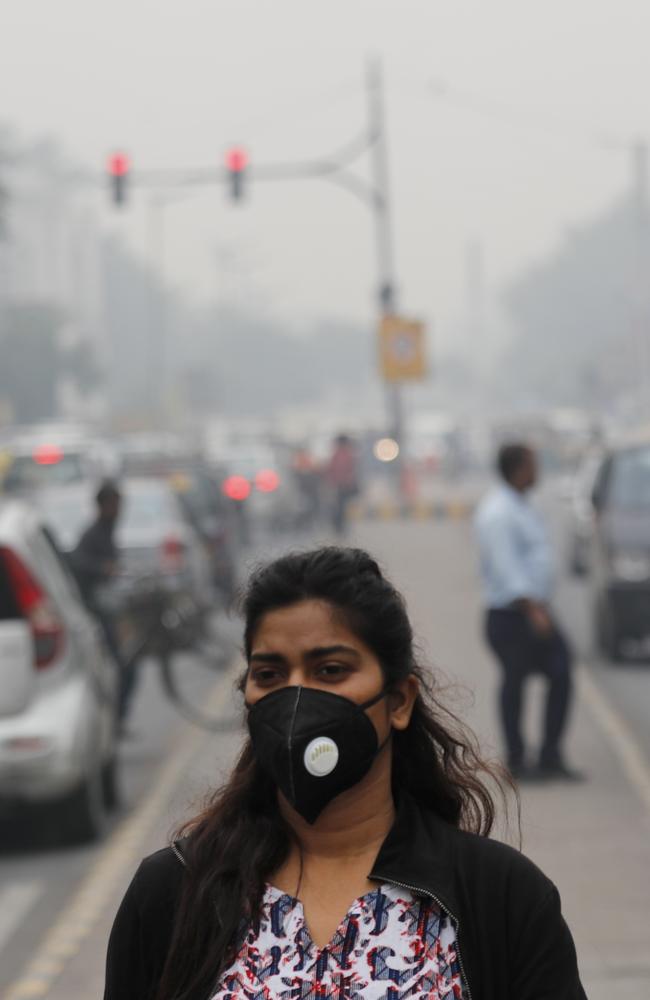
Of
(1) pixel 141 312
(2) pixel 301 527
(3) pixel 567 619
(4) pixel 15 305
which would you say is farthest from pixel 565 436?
(1) pixel 141 312

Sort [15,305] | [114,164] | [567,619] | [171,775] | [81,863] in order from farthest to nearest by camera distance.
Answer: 1. [15,305]
2. [114,164]
3. [567,619]
4. [171,775]
5. [81,863]

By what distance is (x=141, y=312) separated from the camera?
16175 centimetres

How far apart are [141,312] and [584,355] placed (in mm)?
32739

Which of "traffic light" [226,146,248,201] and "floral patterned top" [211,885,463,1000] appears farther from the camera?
"traffic light" [226,146,248,201]

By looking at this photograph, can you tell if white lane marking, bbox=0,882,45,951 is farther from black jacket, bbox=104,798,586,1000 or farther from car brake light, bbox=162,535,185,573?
car brake light, bbox=162,535,185,573

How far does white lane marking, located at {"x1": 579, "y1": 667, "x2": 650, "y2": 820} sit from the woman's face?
7.65 m

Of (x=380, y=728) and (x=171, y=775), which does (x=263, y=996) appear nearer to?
(x=380, y=728)

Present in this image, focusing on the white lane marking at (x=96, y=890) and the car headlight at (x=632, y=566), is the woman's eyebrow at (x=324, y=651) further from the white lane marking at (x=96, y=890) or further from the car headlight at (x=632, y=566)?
the car headlight at (x=632, y=566)

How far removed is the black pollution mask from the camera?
9.27ft

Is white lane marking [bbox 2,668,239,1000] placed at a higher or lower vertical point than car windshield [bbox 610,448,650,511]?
lower

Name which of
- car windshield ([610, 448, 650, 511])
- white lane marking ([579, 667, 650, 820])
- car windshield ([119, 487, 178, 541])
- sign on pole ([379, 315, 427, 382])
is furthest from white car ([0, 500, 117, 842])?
sign on pole ([379, 315, 427, 382])

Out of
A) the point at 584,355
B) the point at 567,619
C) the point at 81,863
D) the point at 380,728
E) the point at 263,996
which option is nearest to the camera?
the point at 263,996

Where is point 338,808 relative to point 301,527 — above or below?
above

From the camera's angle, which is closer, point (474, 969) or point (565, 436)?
point (474, 969)
